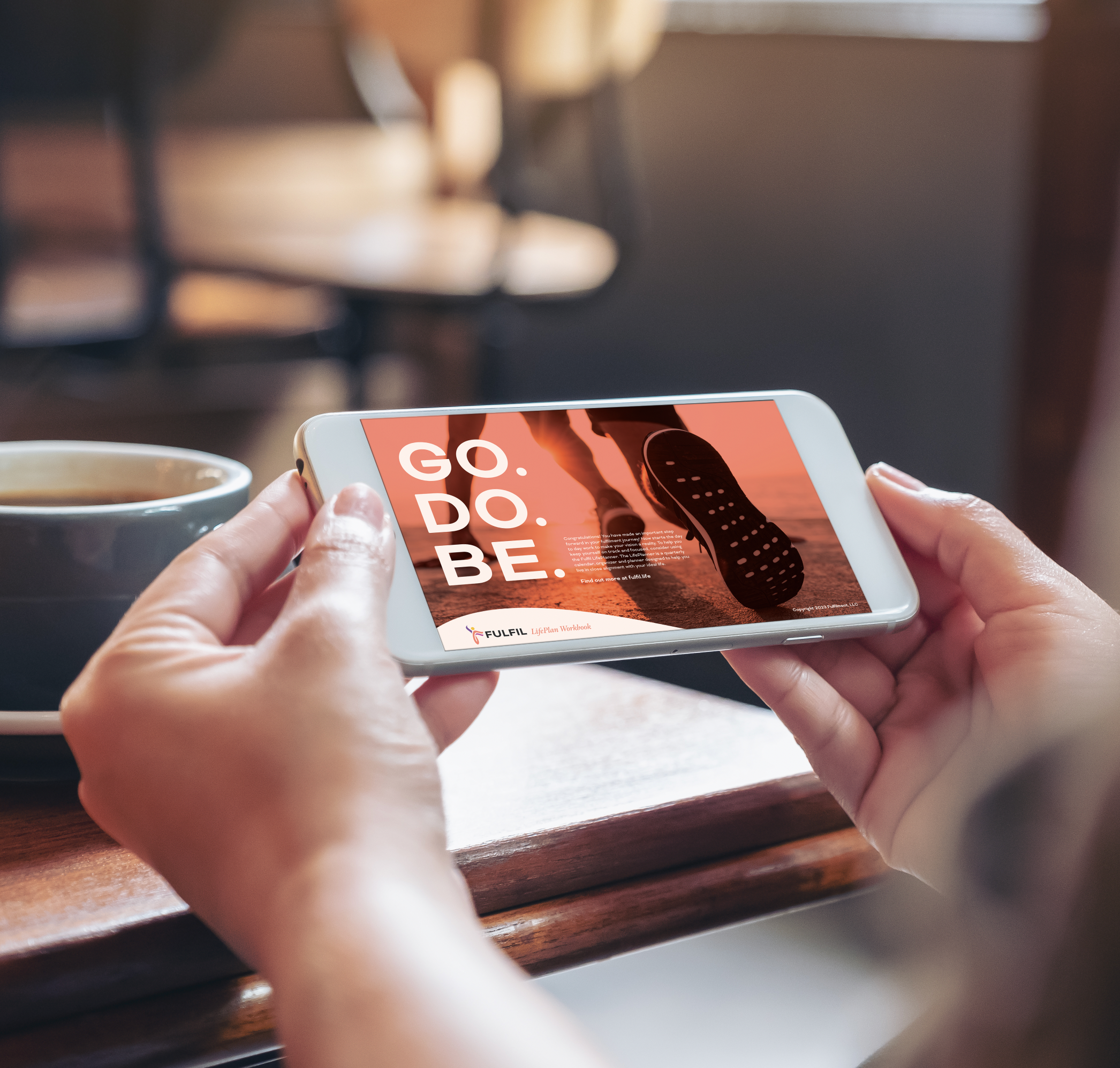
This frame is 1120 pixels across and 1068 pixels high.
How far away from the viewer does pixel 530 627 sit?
1.35 ft

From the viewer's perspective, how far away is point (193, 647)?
0.32 metres

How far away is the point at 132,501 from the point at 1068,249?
1311mm

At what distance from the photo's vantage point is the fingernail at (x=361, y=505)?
37cm

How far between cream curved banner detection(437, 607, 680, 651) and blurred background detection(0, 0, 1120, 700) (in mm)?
960

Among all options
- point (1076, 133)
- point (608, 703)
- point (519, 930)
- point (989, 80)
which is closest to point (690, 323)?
point (989, 80)

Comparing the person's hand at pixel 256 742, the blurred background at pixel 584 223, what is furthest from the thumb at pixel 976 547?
the blurred background at pixel 584 223

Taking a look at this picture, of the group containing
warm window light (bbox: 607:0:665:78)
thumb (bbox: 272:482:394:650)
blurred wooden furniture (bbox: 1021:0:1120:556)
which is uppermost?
warm window light (bbox: 607:0:665:78)

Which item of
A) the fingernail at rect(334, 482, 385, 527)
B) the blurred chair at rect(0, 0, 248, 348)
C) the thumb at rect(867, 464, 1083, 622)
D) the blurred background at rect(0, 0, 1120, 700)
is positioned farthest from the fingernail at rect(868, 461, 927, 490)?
the blurred chair at rect(0, 0, 248, 348)

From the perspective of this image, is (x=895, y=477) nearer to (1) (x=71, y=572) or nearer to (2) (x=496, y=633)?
(2) (x=496, y=633)

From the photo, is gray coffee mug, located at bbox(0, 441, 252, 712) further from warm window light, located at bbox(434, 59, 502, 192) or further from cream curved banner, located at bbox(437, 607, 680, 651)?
warm window light, located at bbox(434, 59, 502, 192)

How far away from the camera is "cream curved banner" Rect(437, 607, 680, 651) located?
0.40 meters

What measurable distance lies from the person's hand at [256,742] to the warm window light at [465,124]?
1.46 m

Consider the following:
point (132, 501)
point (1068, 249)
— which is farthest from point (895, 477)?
point (1068, 249)

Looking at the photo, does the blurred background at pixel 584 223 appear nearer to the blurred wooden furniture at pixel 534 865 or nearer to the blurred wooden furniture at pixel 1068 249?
the blurred wooden furniture at pixel 1068 249
